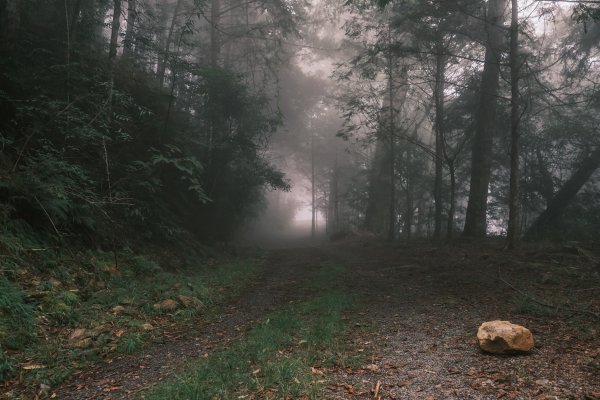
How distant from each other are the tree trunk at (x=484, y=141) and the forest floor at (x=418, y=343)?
13.7 feet

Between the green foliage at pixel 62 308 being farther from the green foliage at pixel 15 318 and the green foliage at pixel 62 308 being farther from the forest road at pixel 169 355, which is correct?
the forest road at pixel 169 355

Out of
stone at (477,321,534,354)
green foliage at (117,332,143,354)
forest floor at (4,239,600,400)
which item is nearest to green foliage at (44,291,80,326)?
green foliage at (117,332,143,354)

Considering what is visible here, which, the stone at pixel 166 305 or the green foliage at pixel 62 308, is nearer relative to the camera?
the green foliage at pixel 62 308

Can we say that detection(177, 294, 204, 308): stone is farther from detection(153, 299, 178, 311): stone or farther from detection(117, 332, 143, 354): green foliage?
detection(117, 332, 143, 354): green foliage

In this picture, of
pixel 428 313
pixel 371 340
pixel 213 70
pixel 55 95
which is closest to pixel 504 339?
pixel 371 340

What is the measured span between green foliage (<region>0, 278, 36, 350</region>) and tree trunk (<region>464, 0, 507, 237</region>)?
1287 centimetres

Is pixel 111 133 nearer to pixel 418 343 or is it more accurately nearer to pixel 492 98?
pixel 418 343

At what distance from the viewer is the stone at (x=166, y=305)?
6797 millimetres

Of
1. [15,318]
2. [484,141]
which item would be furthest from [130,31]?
[484,141]

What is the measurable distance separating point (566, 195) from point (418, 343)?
1455cm

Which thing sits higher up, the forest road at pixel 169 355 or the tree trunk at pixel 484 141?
the tree trunk at pixel 484 141

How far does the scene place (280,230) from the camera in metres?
49.7

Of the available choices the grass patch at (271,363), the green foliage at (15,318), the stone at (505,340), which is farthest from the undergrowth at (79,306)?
the stone at (505,340)

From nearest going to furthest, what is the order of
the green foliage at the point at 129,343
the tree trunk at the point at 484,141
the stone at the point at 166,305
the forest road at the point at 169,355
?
the forest road at the point at 169,355 → the green foliage at the point at 129,343 → the stone at the point at 166,305 → the tree trunk at the point at 484,141
